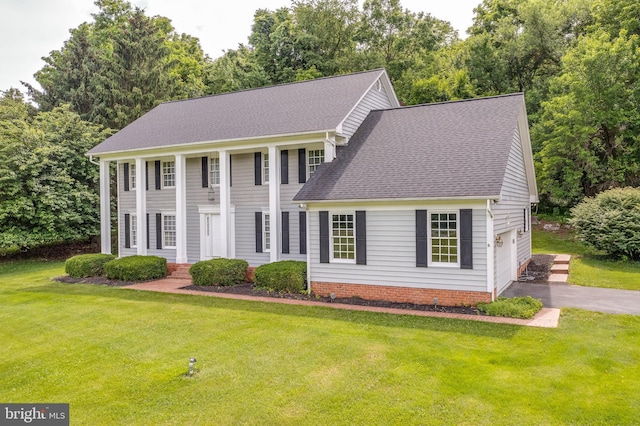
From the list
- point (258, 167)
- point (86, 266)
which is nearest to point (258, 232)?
point (258, 167)

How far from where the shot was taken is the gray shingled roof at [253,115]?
1562 centimetres

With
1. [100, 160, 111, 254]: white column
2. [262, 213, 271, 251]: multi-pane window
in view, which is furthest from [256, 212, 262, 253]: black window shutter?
[100, 160, 111, 254]: white column

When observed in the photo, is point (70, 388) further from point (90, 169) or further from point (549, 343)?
point (90, 169)

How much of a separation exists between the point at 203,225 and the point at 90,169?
11.4 metres

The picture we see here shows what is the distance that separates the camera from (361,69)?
34.9 metres

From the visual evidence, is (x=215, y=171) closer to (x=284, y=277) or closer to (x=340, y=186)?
(x=284, y=277)

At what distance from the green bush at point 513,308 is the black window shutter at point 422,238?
6.04 ft

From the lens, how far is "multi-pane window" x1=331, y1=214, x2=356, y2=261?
508 inches

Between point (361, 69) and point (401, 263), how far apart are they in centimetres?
2647

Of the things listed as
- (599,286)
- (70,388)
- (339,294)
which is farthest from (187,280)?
(599,286)

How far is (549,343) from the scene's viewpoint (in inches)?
328

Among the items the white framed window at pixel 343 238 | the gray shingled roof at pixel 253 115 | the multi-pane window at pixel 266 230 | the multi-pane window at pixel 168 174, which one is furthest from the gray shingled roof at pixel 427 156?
the multi-pane window at pixel 168 174

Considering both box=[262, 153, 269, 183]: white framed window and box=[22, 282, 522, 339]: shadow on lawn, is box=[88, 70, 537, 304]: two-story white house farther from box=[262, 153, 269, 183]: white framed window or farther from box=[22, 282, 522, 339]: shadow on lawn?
box=[22, 282, 522, 339]: shadow on lawn

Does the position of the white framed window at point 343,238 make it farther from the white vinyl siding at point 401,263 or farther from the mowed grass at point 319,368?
the mowed grass at point 319,368
